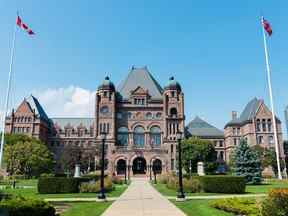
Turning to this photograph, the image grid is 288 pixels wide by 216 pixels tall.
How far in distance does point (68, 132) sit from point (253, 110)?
5658 cm

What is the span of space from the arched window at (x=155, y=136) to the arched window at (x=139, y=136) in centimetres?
253

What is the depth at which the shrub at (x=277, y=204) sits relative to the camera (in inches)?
382

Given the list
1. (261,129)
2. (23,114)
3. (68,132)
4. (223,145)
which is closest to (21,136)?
(23,114)

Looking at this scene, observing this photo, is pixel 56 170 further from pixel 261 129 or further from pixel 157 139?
pixel 261 129

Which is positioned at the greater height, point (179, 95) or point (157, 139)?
point (179, 95)

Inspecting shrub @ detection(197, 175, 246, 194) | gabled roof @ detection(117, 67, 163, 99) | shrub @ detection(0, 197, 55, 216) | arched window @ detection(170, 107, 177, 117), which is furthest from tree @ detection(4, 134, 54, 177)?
A: shrub @ detection(0, 197, 55, 216)

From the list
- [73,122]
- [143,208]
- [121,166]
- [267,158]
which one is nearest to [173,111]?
[121,166]

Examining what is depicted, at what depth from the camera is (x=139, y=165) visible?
7094cm

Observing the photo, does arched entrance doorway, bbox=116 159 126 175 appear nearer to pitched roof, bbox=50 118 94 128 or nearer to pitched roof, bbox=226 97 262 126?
pitched roof, bbox=50 118 94 128

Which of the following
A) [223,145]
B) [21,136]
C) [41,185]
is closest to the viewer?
[41,185]

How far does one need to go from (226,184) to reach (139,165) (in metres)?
47.1

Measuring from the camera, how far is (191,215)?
12812mm

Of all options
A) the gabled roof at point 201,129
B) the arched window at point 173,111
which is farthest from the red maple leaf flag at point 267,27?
the gabled roof at point 201,129

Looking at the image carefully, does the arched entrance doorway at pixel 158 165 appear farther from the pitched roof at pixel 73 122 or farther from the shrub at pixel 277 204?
the shrub at pixel 277 204
